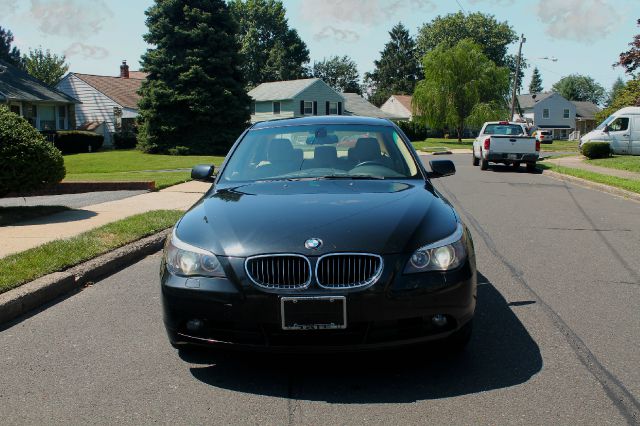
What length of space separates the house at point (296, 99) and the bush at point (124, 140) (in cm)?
1675

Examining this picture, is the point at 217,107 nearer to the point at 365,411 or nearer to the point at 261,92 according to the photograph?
the point at 261,92

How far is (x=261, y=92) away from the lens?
62656 mm

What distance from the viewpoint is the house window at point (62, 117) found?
1747 inches

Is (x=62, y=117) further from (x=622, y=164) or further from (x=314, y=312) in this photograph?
(x=314, y=312)

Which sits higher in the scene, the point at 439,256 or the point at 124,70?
the point at 124,70

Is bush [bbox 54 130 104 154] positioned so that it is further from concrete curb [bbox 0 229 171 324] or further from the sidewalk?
concrete curb [bbox 0 229 171 324]

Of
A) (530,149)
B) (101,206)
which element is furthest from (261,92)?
(101,206)

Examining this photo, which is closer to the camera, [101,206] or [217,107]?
[101,206]

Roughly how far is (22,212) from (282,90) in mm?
51733

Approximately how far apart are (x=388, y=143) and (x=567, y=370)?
2493 millimetres

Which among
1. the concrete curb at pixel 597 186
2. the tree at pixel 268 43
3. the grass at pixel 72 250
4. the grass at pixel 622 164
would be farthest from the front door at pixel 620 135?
the tree at pixel 268 43

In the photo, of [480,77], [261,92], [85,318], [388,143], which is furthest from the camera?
[261,92]

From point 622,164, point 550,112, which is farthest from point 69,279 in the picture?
point 550,112

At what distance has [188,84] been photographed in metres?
37.6
